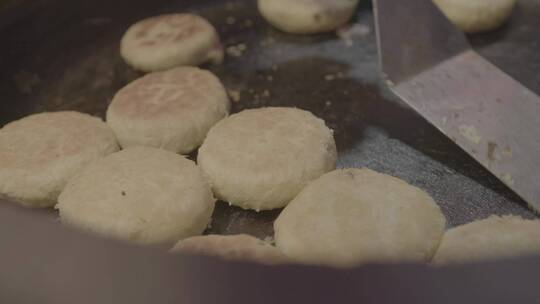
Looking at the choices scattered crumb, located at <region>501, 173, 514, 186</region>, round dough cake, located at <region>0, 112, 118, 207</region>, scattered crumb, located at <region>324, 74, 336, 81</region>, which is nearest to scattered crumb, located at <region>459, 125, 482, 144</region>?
scattered crumb, located at <region>501, 173, 514, 186</region>

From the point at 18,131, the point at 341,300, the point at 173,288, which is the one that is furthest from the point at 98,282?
the point at 18,131

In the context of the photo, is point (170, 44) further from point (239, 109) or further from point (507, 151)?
point (507, 151)

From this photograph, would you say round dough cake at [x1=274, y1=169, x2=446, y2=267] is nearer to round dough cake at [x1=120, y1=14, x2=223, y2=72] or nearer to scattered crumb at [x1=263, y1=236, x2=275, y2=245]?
scattered crumb at [x1=263, y1=236, x2=275, y2=245]

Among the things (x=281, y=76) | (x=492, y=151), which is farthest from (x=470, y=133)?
(x=281, y=76)

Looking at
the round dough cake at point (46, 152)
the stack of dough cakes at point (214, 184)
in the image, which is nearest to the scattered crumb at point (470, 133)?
the stack of dough cakes at point (214, 184)

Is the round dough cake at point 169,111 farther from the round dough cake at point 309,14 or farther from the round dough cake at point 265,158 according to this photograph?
the round dough cake at point 309,14

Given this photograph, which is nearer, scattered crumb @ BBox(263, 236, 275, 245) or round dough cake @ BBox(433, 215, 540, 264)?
round dough cake @ BBox(433, 215, 540, 264)
